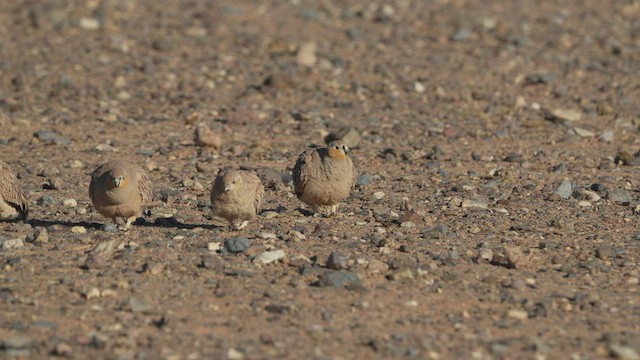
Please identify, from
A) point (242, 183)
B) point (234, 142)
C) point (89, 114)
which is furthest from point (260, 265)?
point (89, 114)

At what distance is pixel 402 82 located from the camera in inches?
679

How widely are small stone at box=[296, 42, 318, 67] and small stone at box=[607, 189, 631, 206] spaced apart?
7222 millimetres

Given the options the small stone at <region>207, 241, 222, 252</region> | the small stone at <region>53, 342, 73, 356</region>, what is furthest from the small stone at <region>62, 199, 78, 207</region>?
the small stone at <region>53, 342, 73, 356</region>

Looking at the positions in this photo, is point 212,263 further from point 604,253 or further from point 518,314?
point 604,253

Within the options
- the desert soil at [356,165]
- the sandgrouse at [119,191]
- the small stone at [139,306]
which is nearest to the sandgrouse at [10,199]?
the desert soil at [356,165]

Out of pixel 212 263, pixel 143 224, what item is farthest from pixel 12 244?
pixel 212 263

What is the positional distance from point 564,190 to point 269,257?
13.7ft

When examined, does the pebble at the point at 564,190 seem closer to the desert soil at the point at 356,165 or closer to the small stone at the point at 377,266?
the desert soil at the point at 356,165

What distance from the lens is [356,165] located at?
13164 millimetres

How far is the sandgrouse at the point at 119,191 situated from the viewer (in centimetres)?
934

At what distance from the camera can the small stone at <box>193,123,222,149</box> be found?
541 inches

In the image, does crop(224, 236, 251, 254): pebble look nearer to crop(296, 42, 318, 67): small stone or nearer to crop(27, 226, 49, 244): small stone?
crop(27, 226, 49, 244): small stone

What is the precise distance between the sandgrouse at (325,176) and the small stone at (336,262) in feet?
5.49

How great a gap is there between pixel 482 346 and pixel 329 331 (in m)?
0.96
